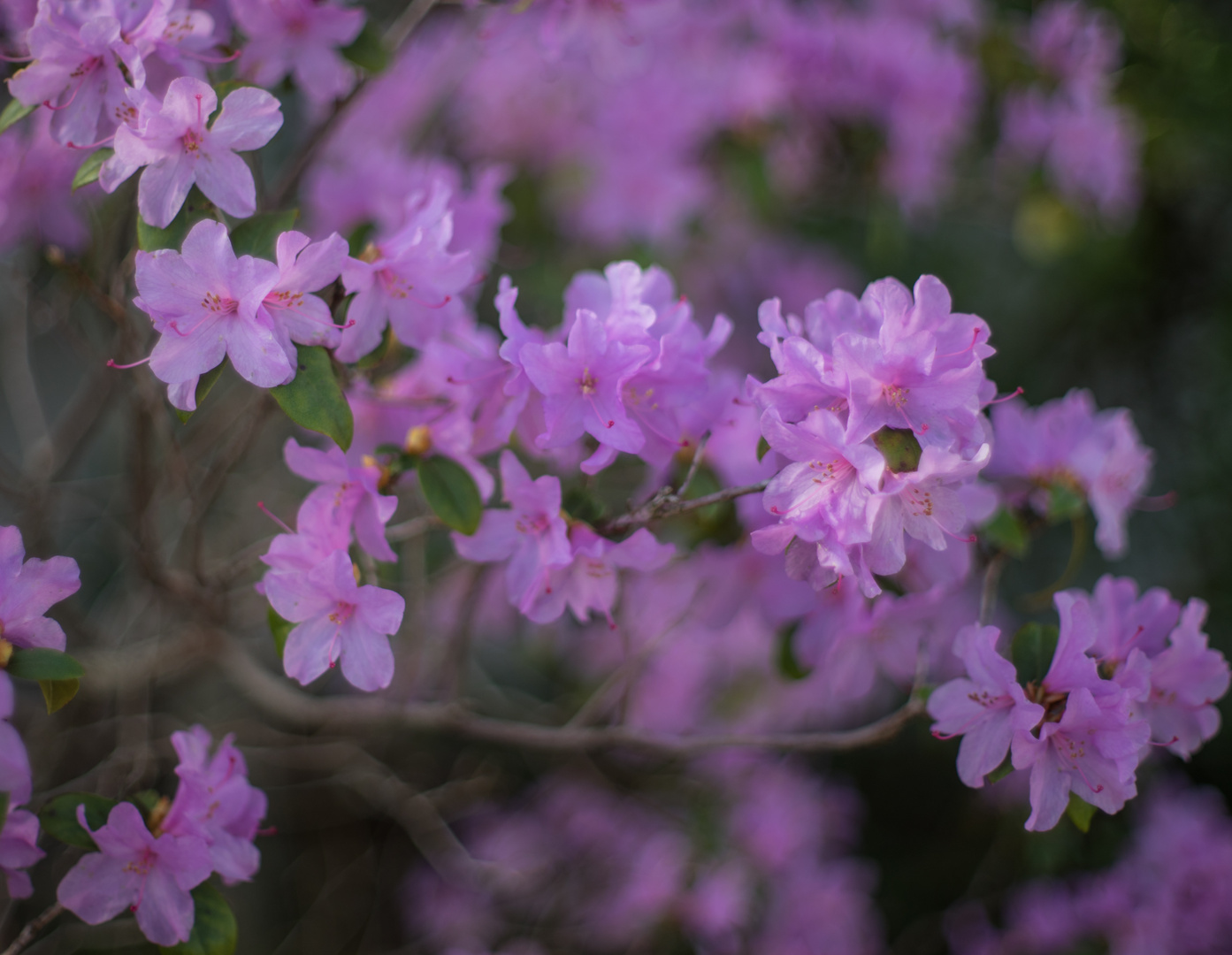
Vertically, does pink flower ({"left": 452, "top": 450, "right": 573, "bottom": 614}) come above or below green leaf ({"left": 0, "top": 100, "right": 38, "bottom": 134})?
below

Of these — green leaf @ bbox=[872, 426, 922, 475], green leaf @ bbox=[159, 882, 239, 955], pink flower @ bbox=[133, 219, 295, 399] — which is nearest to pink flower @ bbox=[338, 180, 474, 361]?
pink flower @ bbox=[133, 219, 295, 399]

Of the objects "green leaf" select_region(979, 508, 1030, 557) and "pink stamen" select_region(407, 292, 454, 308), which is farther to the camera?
"green leaf" select_region(979, 508, 1030, 557)

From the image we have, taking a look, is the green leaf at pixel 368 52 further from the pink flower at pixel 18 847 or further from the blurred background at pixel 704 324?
the pink flower at pixel 18 847

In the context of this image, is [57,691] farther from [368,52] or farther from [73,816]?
[368,52]

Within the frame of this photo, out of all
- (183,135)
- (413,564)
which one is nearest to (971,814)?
(413,564)

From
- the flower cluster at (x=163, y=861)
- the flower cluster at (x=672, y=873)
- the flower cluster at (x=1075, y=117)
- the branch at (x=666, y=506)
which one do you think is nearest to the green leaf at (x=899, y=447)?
the branch at (x=666, y=506)

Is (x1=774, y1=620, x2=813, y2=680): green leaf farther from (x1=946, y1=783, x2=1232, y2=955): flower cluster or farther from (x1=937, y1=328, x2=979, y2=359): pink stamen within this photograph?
(x1=946, y1=783, x2=1232, y2=955): flower cluster
